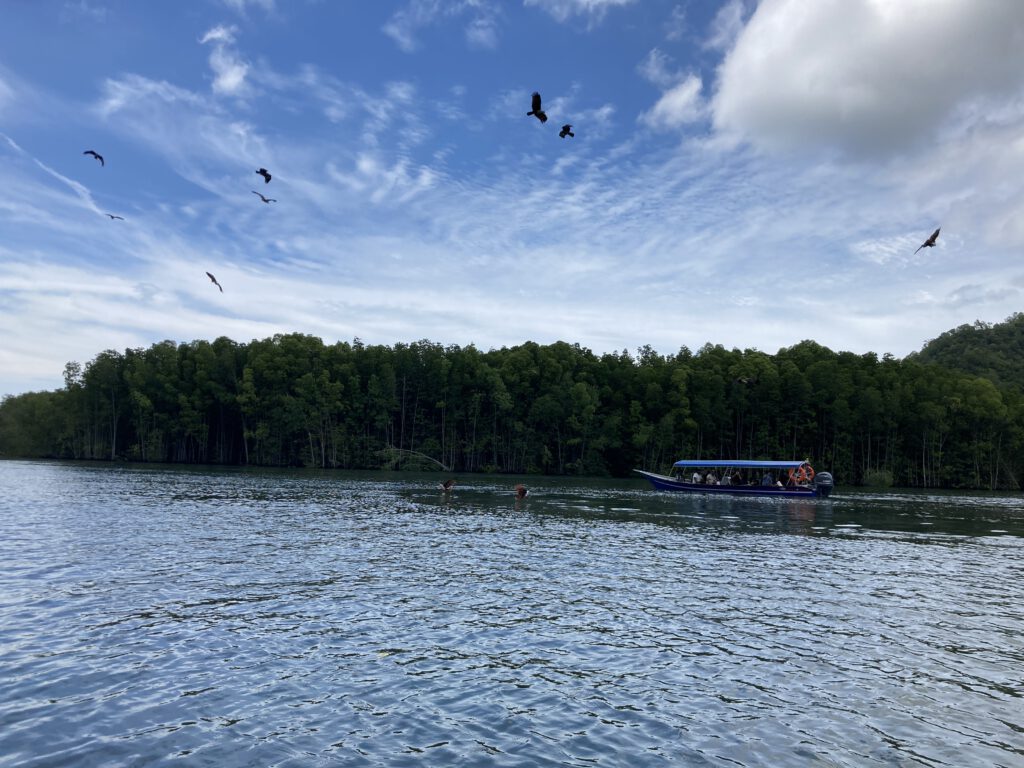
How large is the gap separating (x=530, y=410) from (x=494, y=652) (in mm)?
124533

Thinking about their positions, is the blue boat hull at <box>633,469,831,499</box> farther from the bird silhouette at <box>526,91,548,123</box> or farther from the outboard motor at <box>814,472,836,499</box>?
the bird silhouette at <box>526,91,548,123</box>

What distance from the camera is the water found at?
11.3 meters

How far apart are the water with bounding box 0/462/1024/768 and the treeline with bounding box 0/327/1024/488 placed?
9695 centimetres

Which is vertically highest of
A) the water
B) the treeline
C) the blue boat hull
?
the treeline

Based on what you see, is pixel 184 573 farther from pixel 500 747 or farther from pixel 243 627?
pixel 500 747

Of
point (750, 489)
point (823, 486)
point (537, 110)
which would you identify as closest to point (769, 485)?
point (750, 489)

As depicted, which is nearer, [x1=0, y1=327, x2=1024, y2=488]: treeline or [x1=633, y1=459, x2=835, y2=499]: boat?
[x1=633, y1=459, x2=835, y2=499]: boat

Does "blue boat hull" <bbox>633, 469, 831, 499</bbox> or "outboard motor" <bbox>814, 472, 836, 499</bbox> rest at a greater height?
"outboard motor" <bbox>814, 472, 836, 499</bbox>

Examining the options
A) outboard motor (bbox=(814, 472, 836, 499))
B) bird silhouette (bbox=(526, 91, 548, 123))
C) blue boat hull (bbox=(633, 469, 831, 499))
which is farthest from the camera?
outboard motor (bbox=(814, 472, 836, 499))

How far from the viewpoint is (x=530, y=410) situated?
140375mm

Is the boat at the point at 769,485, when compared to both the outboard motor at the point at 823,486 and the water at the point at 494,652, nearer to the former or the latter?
the outboard motor at the point at 823,486

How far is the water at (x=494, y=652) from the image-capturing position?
37.0 ft

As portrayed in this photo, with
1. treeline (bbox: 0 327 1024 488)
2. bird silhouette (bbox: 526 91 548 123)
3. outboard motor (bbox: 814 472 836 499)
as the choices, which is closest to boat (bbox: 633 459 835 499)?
outboard motor (bbox: 814 472 836 499)

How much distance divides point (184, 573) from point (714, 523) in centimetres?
3457
